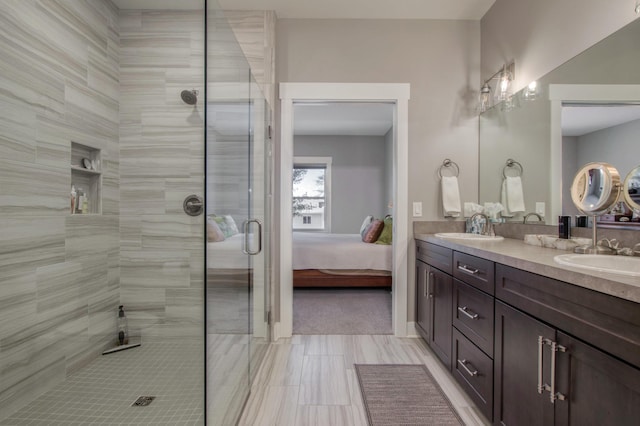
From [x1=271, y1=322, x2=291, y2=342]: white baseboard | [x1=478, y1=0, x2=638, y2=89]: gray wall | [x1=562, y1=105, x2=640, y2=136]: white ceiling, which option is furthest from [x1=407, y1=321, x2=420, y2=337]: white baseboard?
[x1=478, y1=0, x2=638, y2=89]: gray wall

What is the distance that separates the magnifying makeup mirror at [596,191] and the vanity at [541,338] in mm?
288

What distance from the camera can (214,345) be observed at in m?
1.28

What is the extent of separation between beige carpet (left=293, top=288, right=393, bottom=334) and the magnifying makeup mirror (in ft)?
5.78

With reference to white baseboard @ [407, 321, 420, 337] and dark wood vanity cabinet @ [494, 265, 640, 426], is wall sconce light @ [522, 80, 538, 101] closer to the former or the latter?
dark wood vanity cabinet @ [494, 265, 640, 426]

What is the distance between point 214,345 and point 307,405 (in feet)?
2.61

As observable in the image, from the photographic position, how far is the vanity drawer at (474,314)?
155 cm

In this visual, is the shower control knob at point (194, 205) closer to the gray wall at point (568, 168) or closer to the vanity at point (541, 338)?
the vanity at point (541, 338)

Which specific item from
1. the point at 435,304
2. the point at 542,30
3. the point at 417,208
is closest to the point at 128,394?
the point at 435,304

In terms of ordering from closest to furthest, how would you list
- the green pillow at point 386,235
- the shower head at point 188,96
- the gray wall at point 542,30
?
the gray wall at point 542,30
the shower head at point 188,96
the green pillow at point 386,235

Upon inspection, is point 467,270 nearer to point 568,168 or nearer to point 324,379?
point 568,168

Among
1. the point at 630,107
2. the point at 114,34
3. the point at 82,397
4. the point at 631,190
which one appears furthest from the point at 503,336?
the point at 114,34

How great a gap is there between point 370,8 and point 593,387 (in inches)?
109

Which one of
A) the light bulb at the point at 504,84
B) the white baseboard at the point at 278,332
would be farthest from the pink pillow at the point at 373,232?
the light bulb at the point at 504,84

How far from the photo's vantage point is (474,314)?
5.60ft
